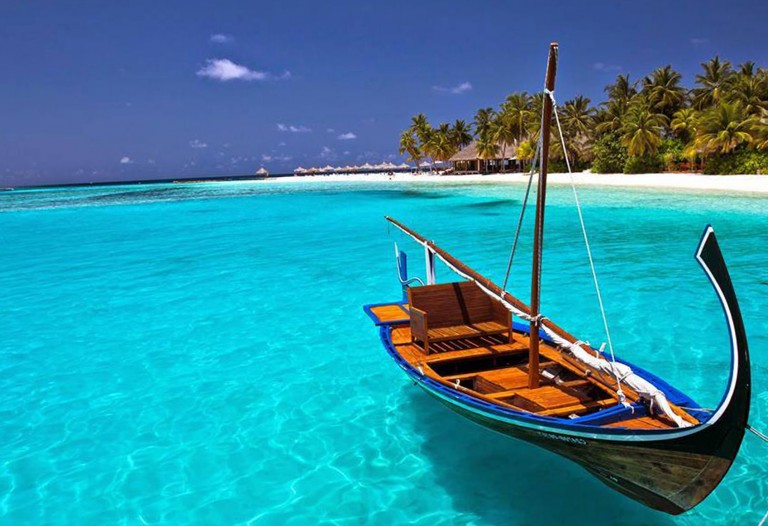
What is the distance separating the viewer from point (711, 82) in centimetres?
6612

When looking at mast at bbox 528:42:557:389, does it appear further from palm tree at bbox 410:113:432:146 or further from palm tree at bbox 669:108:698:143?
palm tree at bbox 410:113:432:146

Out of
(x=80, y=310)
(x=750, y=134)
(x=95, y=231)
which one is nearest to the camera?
(x=80, y=310)

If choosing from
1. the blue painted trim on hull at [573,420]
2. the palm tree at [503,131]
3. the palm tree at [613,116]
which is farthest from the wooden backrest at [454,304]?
the palm tree at [503,131]

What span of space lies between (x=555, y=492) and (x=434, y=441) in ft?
6.99

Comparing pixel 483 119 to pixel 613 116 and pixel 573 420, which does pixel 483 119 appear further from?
pixel 573 420

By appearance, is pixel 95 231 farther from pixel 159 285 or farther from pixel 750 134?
pixel 750 134

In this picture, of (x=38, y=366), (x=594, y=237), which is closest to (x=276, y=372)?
(x=38, y=366)

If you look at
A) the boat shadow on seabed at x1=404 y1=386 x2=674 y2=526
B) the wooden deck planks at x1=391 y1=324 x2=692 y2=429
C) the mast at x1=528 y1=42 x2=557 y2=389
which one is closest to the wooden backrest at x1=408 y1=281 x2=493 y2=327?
the wooden deck planks at x1=391 y1=324 x2=692 y2=429

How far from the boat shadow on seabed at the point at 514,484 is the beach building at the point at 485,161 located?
3657 inches

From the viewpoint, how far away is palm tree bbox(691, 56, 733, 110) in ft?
209

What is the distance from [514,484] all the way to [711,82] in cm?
7749

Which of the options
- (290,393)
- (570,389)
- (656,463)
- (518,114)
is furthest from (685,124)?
(656,463)

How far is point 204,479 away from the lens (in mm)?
7867

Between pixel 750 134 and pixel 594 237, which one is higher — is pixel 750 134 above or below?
above
